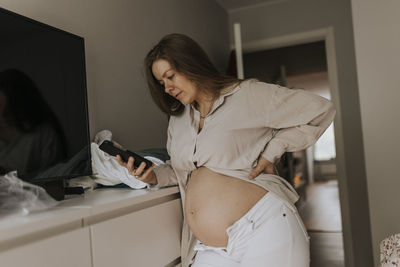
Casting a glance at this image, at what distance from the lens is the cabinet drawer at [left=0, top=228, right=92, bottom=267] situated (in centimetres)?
67

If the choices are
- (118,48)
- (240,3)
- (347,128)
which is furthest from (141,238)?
(240,3)

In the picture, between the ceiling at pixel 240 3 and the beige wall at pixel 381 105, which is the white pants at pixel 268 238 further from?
the ceiling at pixel 240 3

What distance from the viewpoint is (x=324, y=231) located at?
4102mm

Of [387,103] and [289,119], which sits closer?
[289,119]

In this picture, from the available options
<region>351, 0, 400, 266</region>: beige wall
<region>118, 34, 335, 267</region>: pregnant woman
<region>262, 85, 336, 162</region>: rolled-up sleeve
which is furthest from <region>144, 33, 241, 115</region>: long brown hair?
<region>351, 0, 400, 266</region>: beige wall

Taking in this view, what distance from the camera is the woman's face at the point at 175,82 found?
4.30 feet

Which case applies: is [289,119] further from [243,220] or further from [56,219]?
[56,219]

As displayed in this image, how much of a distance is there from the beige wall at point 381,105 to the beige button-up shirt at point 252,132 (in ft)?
3.85

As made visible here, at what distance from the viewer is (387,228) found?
223 centimetres

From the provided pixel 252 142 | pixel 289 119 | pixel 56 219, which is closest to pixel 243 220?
pixel 252 142

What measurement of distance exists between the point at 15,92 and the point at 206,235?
75cm

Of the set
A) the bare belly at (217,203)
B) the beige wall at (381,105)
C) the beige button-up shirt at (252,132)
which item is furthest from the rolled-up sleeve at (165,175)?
the beige wall at (381,105)

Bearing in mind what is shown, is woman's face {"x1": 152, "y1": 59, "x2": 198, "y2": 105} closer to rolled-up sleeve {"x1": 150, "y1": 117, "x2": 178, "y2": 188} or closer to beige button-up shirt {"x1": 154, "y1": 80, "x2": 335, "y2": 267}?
beige button-up shirt {"x1": 154, "y1": 80, "x2": 335, "y2": 267}

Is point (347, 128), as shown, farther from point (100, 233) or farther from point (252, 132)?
point (100, 233)
